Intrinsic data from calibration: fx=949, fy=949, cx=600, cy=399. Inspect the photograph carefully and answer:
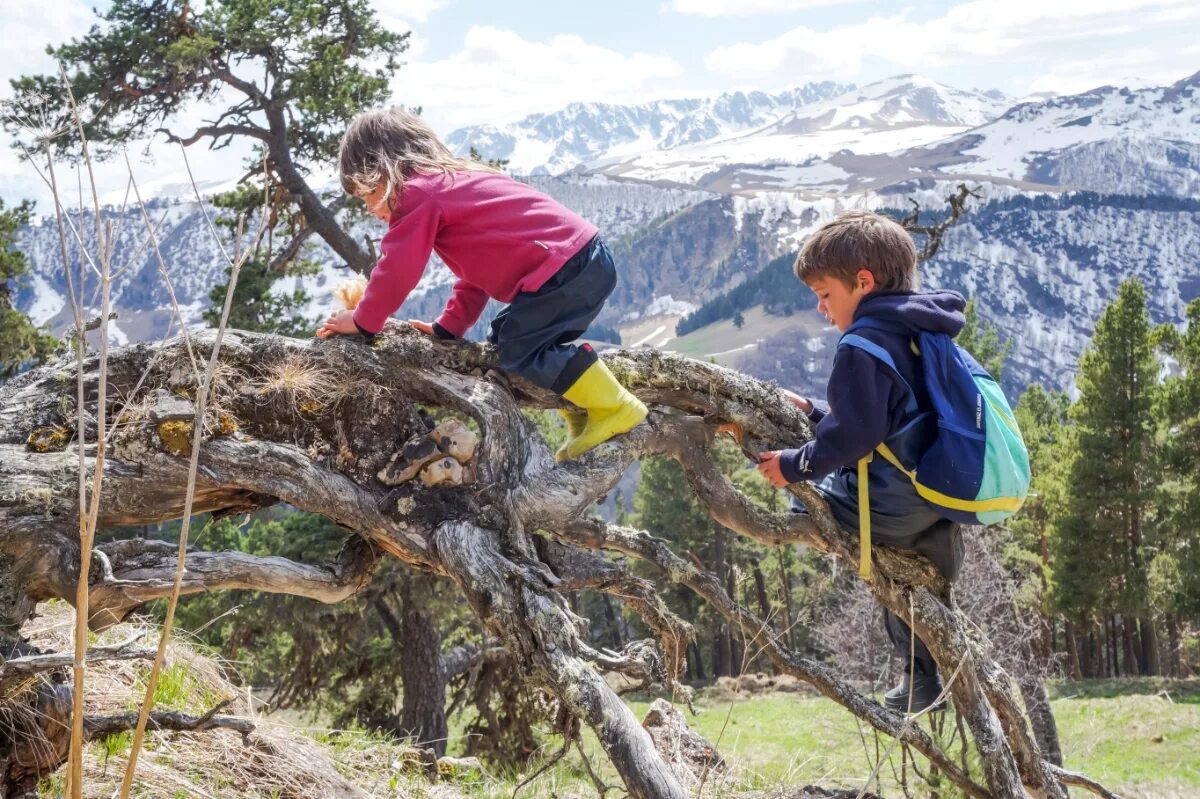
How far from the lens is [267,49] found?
484 inches

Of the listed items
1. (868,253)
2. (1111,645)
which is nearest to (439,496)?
(868,253)

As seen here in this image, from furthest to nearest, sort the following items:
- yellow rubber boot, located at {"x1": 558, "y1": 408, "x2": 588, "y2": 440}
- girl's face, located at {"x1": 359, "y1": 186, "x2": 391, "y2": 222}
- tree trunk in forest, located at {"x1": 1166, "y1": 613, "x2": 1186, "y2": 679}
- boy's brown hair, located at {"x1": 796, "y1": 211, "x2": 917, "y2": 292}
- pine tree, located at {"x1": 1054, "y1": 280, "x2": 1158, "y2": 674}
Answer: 1. tree trunk in forest, located at {"x1": 1166, "y1": 613, "x2": 1186, "y2": 679}
2. pine tree, located at {"x1": 1054, "y1": 280, "x2": 1158, "y2": 674}
3. yellow rubber boot, located at {"x1": 558, "y1": 408, "x2": 588, "y2": 440}
4. girl's face, located at {"x1": 359, "y1": 186, "x2": 391, "y2": 222}
5. boy's brown hair, located at {"x1": 796, "y1": 211, "x2": 917, "y2": 292}

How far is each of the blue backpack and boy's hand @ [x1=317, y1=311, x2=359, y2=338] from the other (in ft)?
5.88

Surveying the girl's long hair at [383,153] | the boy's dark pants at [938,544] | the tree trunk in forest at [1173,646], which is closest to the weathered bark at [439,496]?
the boy's dark pants at [938,544]

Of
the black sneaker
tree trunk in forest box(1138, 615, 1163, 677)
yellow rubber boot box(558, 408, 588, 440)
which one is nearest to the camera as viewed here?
the black sneaker

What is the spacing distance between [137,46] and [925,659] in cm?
1171

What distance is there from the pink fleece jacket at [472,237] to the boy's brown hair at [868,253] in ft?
2.85

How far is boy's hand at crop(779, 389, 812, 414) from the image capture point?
3.84 m

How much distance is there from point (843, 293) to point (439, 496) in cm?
160

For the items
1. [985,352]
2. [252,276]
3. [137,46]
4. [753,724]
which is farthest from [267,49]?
[985,352]

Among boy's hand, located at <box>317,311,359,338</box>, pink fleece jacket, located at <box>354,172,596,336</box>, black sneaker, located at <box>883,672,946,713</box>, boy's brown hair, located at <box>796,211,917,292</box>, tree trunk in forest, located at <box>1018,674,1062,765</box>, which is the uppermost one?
pink fleece jacket, located at <box>354,172,596,336</box>

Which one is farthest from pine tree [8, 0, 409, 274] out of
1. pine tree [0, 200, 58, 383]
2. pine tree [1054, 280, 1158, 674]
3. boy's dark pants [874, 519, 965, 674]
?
pine tree [1054, 280, 1158, 674]

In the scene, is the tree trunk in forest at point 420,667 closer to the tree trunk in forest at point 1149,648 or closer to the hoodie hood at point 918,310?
the hoodie hood at point 918,310

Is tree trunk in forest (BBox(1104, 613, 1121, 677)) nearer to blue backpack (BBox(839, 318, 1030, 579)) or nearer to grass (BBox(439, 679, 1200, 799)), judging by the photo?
grass (BBox(439, 679, 1200, 799))
